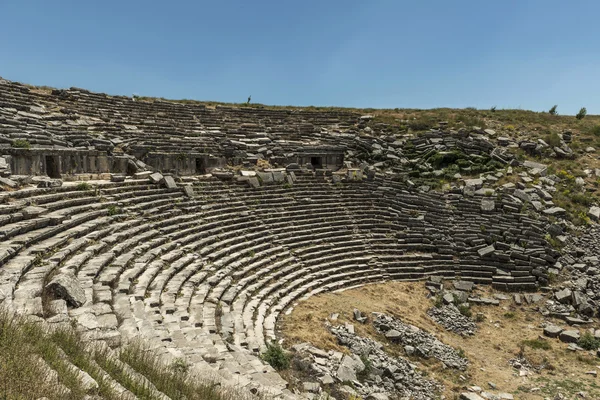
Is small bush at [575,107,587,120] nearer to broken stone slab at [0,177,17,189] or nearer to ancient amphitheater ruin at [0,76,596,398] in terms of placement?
ancient amphitheater ruin at [0,76,596,398]

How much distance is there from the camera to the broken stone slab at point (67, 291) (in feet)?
23.4

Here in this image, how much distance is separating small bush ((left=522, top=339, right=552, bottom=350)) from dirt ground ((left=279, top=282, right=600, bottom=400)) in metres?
0.12

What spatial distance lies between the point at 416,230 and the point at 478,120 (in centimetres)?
1450

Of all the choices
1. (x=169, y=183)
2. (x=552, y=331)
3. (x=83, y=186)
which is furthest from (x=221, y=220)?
(x=552, y=331)

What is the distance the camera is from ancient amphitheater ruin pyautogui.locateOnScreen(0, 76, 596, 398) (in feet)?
25.7

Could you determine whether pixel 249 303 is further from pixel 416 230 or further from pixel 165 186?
pixel 416 230

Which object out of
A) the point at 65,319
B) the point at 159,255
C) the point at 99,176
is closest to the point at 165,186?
the point at 99,176

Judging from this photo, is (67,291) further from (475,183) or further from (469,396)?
(475,183)

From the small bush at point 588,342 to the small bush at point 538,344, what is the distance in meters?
1.02

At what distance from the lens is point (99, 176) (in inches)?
624

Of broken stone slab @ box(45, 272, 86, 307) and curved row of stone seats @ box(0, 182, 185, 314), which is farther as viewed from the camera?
curved row of stone seats @ box(0, 182, 185, 314)

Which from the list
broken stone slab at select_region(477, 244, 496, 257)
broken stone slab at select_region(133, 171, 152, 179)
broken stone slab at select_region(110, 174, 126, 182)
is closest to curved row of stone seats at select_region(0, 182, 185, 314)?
broken stone slab at select_region(110, 174, 126, 182)

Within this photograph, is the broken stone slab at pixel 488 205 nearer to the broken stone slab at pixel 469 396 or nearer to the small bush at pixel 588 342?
the small bush at pixel 588 342

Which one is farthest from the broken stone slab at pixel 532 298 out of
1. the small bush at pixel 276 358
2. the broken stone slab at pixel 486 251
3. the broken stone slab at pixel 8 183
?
the broken stone slab at pixel 8 183
